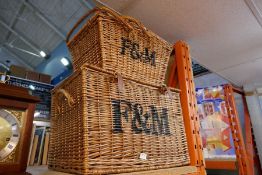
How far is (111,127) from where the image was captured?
56 cm

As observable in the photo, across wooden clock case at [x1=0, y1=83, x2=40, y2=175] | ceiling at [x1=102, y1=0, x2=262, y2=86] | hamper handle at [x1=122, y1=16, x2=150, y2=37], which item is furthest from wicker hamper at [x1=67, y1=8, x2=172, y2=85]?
wooden clock case at [x1=0, y1=83, x2=40, y2=175]

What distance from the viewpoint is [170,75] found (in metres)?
0.98

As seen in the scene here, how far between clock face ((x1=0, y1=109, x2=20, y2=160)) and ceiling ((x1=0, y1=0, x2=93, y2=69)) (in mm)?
2606

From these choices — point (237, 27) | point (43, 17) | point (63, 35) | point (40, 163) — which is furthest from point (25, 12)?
point (237, 27)

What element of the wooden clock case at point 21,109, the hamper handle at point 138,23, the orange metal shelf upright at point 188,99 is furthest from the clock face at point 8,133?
the orange metal shelf upright at point 188,99

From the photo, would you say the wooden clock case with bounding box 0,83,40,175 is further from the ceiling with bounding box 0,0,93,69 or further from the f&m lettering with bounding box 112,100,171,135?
the ceiling with bounding box 0,0,93,69

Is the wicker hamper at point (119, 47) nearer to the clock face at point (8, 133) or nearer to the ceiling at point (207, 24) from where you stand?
the ceiling at point (207, 24)

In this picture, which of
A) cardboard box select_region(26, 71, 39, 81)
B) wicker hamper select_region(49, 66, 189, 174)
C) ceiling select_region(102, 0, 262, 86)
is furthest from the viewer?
cardboard box select_region(26, 71, 39, 81)

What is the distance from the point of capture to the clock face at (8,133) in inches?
22.9

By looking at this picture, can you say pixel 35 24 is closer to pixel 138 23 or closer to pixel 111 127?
pixel 138 23

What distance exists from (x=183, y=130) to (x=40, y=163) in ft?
2.48

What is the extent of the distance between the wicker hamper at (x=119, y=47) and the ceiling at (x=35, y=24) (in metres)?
2.40

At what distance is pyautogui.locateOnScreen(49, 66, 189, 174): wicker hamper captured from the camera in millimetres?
519

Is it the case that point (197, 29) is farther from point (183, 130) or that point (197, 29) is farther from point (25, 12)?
point (25, 12)
